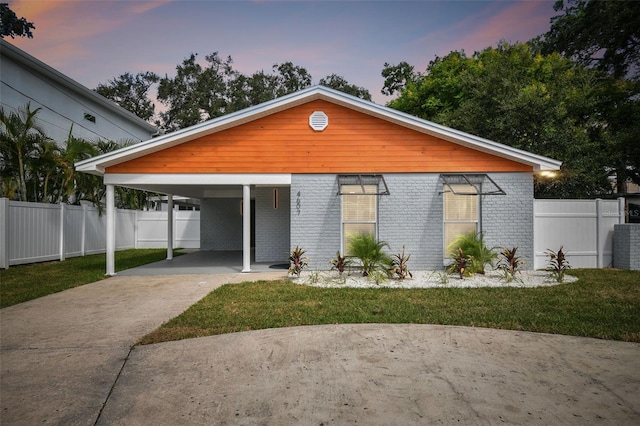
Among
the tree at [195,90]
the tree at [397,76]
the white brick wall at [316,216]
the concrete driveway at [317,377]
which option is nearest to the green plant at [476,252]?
the white brick wall at [316,216]

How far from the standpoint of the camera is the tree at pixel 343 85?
38.2 metres

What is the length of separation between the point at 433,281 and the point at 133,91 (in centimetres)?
4219

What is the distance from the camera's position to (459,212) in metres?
10.9

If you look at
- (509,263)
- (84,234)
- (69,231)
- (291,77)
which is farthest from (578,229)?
(291,77)

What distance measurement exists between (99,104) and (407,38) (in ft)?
58.1

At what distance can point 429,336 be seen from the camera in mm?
4859

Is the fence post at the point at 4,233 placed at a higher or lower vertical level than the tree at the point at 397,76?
lower

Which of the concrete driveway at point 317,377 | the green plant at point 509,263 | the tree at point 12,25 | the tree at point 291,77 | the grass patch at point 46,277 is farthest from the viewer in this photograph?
the tree at point 291,77

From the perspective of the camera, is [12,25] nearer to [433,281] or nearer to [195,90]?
[195,90]

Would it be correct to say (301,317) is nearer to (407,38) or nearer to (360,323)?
(360,323)

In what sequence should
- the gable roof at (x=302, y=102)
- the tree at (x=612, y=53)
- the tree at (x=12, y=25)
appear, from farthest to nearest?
the tree at (x=12, y=25)
the tree at (x=612, y=53)
the gable roof at (x=302, y=102)

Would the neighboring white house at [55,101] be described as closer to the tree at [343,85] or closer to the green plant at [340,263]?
the green plant at [340,263]

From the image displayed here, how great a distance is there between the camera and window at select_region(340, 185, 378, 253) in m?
11.0

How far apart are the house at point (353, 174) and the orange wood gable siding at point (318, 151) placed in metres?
0.03
